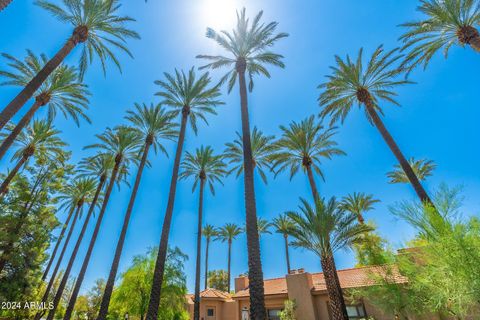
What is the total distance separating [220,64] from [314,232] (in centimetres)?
1466

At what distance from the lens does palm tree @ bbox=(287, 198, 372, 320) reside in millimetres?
16688

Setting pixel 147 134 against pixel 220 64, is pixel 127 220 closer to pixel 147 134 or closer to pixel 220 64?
pixel 147 134

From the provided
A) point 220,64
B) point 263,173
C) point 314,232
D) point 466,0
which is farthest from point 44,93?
point 466,0

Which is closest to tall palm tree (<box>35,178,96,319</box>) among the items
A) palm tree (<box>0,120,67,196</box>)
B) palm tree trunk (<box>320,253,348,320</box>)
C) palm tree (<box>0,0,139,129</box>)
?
palm tree (<box>0,120,67,196</box>)

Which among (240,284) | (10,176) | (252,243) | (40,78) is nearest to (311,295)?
(240,284)

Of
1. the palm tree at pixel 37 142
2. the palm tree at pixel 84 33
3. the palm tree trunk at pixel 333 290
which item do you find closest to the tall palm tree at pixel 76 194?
the palm tree at pixel 37 142

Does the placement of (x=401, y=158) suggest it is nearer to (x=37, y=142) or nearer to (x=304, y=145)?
(x=304, y=145)

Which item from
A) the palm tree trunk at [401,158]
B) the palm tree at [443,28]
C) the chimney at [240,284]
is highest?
the palm tree at [443,28]

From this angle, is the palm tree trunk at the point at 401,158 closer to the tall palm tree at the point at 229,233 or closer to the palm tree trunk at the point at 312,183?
the palm tree trunk at the point at 312,183

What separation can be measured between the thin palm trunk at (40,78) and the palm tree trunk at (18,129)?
4.72m

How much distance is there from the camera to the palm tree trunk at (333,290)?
16.1 metres

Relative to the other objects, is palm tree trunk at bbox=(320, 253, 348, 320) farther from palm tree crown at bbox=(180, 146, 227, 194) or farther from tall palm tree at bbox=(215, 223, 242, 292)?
tall palm tree at bbox=(215, 223, 242, 292)

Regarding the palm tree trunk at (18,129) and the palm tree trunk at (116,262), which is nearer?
the palm tree trunk at (18,129)

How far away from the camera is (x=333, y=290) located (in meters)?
16.6
